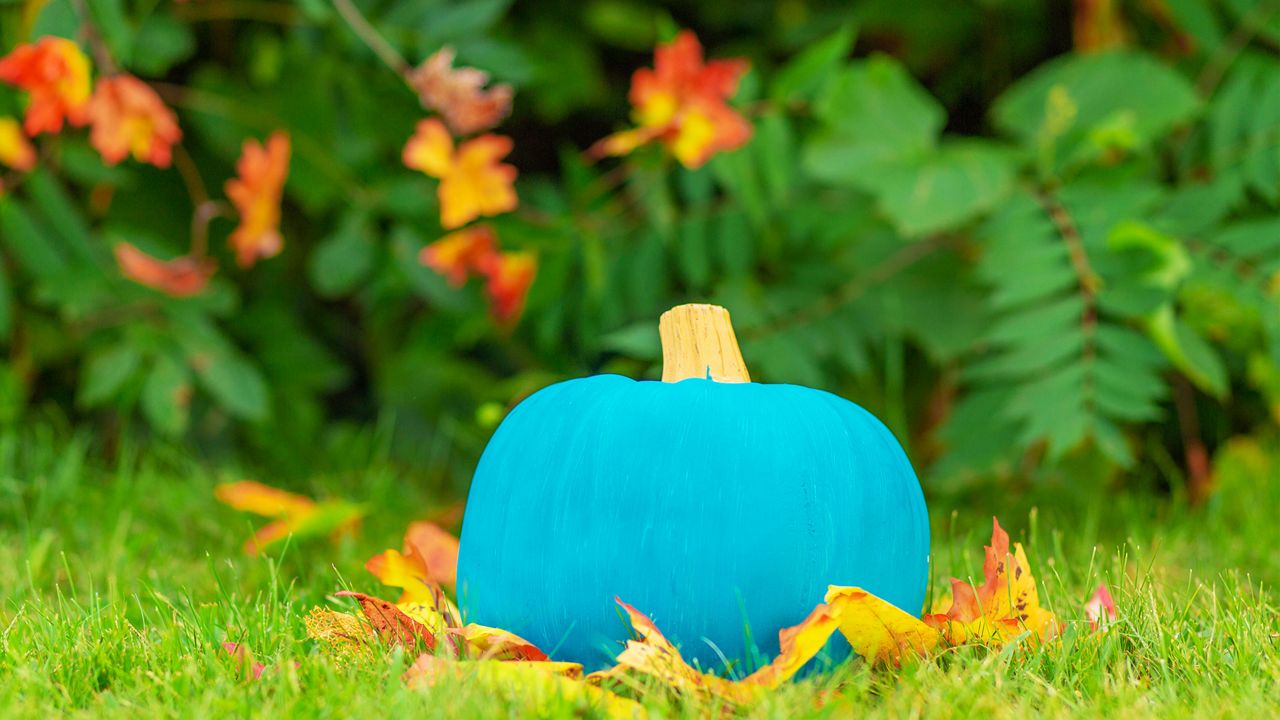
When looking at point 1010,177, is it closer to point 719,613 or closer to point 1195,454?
point 1195,454

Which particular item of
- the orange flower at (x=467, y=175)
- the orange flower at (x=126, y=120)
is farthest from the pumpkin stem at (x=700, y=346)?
the orange flower at (x=126, y=120)

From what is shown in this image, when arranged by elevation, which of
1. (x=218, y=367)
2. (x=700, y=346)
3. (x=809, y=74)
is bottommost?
(x=218, y=367)

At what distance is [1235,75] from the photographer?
7.70ft

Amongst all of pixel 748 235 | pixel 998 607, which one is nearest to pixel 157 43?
pixel 748 235

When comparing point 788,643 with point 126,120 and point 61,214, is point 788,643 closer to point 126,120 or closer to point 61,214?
point 126,120

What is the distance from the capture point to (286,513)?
1936mm

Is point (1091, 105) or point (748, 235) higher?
point (1091, 105)

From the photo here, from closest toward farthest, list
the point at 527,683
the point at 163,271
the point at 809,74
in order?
the point at 527,683, the point at 809,74, the point at 163,271

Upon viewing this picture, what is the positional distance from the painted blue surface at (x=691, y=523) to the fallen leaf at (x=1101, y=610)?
0.60 ft

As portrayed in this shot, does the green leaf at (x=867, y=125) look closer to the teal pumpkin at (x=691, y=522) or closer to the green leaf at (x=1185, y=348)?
the green leaf at (x=1185, y=348)

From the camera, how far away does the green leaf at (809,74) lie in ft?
7.06

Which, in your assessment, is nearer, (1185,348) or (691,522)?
(691,522)

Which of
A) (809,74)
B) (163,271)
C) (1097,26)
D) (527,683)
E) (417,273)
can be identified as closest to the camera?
(527,683)

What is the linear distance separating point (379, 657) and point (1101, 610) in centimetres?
74
